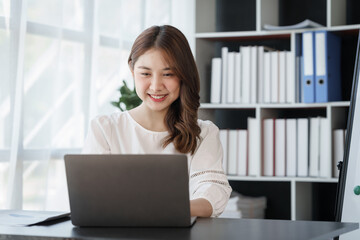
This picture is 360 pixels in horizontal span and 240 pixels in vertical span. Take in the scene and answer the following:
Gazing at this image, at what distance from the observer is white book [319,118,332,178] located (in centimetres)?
332

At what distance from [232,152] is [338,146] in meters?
0.63

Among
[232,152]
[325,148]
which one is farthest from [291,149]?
[232,152]

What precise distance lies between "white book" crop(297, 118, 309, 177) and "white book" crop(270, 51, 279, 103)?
193 millimetres

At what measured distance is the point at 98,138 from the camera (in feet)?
6.91

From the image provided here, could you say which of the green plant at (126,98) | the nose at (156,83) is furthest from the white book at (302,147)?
the nose at (156,83)

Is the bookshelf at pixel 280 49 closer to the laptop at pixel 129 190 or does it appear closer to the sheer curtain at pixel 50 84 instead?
Answer: the sheer curtain at pixel 50 84

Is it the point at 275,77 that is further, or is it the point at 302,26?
the point at 275,77

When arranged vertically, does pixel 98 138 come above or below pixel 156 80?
below

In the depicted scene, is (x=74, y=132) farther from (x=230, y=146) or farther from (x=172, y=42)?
(x=172, y=42)

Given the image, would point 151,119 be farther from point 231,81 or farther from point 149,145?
point 231,81

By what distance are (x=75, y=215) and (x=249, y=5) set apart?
2.60m

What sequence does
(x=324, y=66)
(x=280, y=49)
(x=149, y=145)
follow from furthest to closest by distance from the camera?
(x=280, y=49) → (x=324, y=66) → (x=149, y=145)

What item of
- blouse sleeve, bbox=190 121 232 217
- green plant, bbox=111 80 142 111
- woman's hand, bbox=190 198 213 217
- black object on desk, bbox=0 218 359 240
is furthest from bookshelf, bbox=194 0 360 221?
black object on desk, bbox=0 218 359 240

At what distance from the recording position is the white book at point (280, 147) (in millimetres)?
3453
